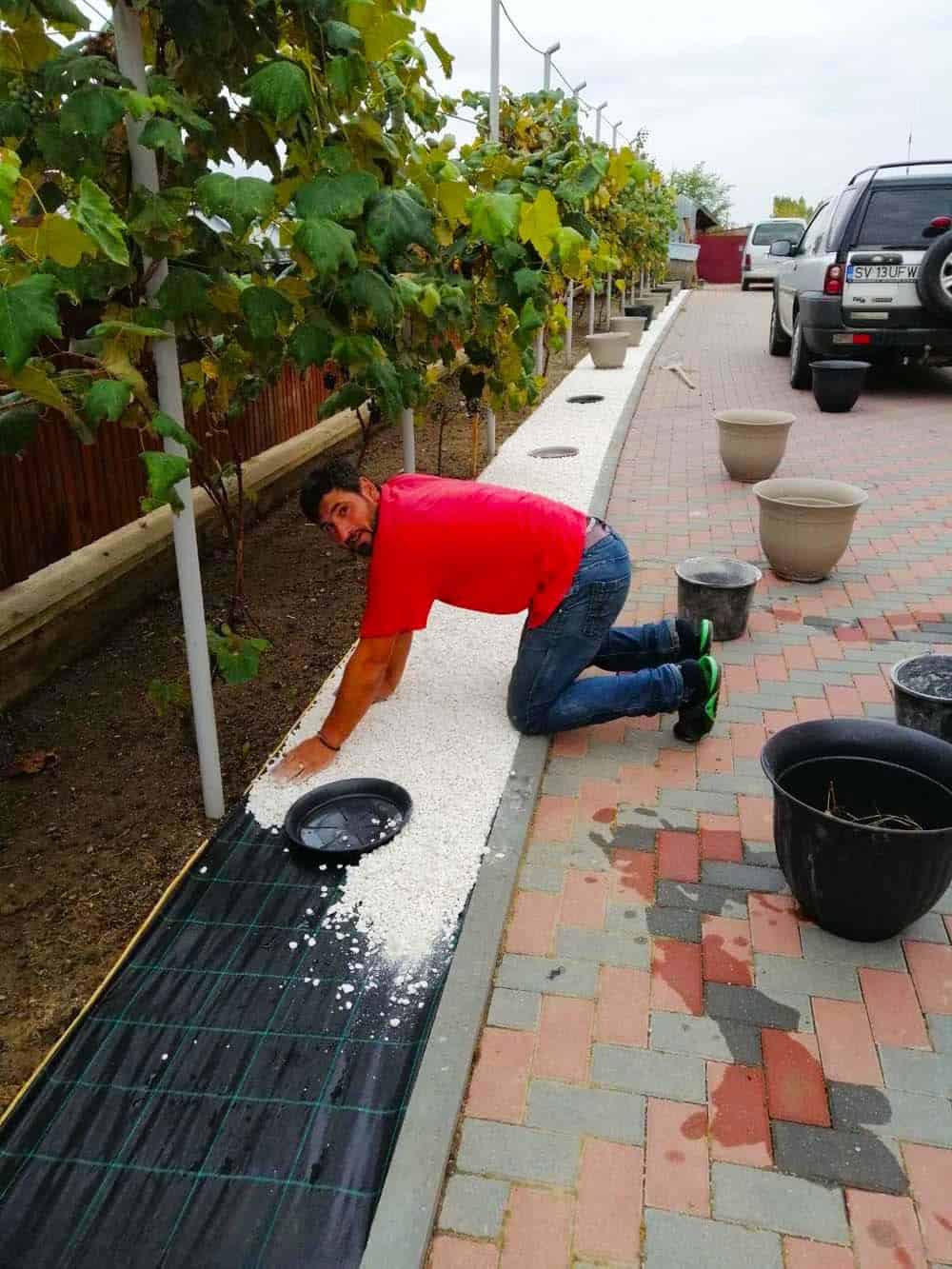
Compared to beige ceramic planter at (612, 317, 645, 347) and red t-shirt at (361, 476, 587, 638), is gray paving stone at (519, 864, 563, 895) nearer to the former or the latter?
red t-shirt at (361, 476, 587, 638)

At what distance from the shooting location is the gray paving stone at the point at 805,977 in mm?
2535

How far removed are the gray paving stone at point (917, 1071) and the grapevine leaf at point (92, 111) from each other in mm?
2895

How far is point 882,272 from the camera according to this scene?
9.12 metres

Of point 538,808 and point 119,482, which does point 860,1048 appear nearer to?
point 538,808

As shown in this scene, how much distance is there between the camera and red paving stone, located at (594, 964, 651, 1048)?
2418 mm

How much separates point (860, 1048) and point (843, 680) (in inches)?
83.1

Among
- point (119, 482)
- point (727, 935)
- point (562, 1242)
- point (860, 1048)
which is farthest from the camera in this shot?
point (119, 482)

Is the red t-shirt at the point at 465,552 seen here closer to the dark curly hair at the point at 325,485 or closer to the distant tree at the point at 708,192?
the dark curly hair at the point at 325,485

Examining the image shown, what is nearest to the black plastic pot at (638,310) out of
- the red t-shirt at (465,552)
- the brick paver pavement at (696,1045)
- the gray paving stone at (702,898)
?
the brick paver pavement at (696,1045)

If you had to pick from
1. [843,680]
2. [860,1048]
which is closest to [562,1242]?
[860,1048]

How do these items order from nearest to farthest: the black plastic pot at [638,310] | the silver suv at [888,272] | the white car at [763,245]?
the silver suv at [888,272] → the black plastic pot at [638,310] → the white car at [763,245]

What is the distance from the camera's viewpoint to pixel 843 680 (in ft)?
13.8

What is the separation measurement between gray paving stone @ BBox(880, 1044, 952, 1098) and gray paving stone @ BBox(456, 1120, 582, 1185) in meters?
0.77

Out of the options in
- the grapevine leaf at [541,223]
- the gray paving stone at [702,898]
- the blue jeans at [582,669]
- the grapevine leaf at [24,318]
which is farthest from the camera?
the grapevine leaf at [541,223]
